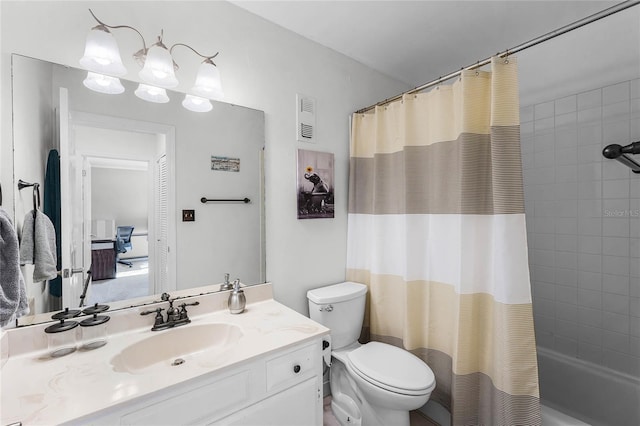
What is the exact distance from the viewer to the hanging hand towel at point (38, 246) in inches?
39.8

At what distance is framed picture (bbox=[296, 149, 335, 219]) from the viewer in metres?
1.79

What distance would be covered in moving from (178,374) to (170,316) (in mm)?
463

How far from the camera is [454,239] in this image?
149 centimetres

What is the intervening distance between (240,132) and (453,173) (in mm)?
1203

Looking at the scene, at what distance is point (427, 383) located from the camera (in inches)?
51.8

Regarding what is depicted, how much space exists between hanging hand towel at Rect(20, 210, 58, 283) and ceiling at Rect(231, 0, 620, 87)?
1.40m

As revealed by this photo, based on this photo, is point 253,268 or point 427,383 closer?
point 427,383

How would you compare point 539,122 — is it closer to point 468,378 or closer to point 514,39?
point 514,39

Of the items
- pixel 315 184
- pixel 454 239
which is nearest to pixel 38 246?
pixel 315 184

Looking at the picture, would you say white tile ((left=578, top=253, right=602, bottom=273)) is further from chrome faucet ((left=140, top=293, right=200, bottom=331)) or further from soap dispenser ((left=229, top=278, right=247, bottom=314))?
chrome faucet ((left=140, top=293, right=200, bottom=331))

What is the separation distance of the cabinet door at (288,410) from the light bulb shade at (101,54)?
1.44 metres

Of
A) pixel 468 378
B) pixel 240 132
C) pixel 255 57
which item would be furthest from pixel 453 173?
pixel 255 57

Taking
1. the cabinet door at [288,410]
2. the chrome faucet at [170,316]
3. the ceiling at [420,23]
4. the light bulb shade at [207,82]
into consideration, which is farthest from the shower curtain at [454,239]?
the chrome faucet at [170,316]

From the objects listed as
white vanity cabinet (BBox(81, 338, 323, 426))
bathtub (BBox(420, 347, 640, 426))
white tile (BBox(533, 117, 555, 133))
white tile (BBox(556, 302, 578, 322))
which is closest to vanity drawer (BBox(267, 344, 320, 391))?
white vanity cabinet (BBox(81, 338, 323, 426))
